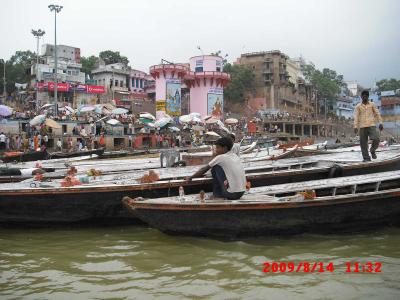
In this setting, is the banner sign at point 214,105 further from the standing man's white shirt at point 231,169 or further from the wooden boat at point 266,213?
the standing man's white shirt at point 231,169

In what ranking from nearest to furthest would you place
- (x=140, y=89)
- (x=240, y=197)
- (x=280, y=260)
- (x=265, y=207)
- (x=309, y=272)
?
(x=309, y=272) → (x=280, y=260) → (x=265, y=207) → (x=240, y=197) → (x=140, y=89)

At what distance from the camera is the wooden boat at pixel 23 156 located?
49.5 ft

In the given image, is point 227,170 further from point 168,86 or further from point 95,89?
point 95,89

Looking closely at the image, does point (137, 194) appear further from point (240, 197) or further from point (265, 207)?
point (265, 207)

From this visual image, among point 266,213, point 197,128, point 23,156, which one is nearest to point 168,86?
point 197,128

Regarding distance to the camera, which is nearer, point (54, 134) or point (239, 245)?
point (239, 245)

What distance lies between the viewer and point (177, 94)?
127 ft

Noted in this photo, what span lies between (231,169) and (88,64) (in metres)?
52.4

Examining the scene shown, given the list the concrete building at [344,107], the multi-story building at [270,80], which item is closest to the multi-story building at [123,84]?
the multi-story building at [270,80]

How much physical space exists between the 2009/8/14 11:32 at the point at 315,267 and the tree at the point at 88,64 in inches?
2043

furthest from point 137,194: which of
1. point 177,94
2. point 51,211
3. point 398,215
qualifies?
point 177,94

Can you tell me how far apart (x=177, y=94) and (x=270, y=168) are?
30.7 meters

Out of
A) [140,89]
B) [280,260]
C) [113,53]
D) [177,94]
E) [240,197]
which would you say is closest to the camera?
[280,260]

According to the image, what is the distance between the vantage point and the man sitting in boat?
559cm
